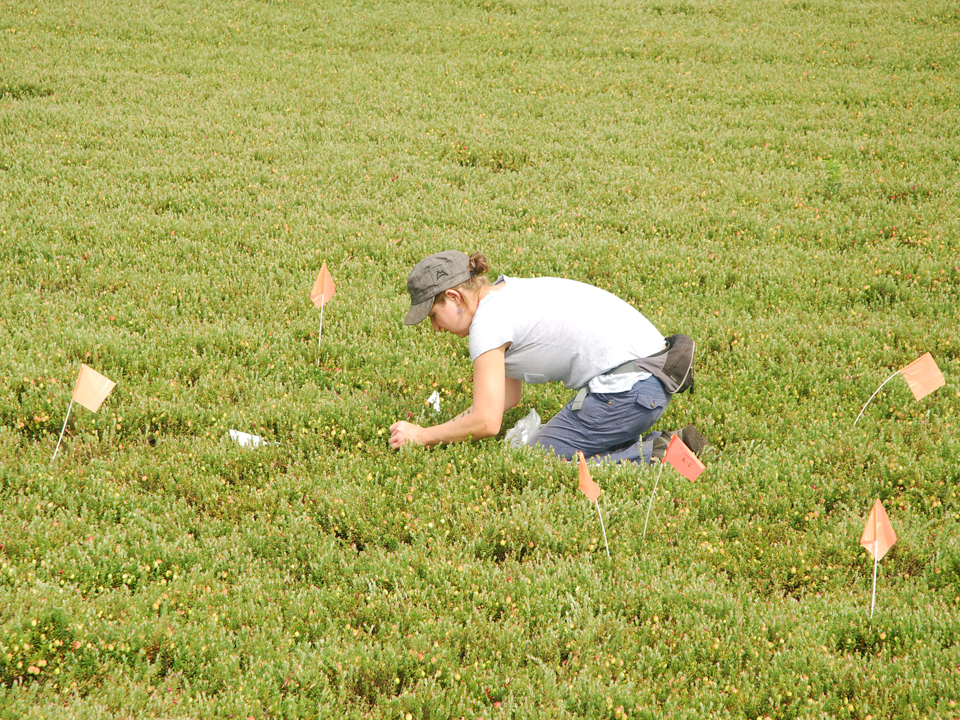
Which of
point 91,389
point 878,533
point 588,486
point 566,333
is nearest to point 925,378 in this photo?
point 878,533

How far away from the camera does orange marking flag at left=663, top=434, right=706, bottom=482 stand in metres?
4.98

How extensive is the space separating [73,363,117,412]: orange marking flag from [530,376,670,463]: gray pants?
310 cm

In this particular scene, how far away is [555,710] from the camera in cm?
411

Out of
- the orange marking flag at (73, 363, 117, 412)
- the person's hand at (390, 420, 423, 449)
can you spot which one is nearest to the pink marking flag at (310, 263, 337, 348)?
the person's hand at (390, 420, 423, 449)

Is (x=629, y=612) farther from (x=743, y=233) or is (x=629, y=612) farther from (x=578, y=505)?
(x=743, y=233)

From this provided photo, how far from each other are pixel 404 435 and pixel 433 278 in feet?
4.03

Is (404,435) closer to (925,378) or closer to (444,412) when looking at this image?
(444,412)

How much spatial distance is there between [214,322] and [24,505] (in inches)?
119

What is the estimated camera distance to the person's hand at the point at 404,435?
605 cm

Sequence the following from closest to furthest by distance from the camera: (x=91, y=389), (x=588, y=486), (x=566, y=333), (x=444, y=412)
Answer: (x=588, y=486) → (x=91, y=389) → (x=566, y=333) → (x=444, y=412)

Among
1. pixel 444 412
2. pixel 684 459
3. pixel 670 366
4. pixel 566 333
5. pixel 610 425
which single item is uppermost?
pixel 566 333

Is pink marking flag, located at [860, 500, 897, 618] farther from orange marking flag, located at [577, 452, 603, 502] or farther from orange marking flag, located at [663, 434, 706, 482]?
orange marking flag, located at [577, 452, 603, 502]

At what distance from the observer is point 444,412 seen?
6.79 meters

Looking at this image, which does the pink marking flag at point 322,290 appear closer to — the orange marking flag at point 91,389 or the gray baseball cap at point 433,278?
the gray baseball cap at point 433,278
